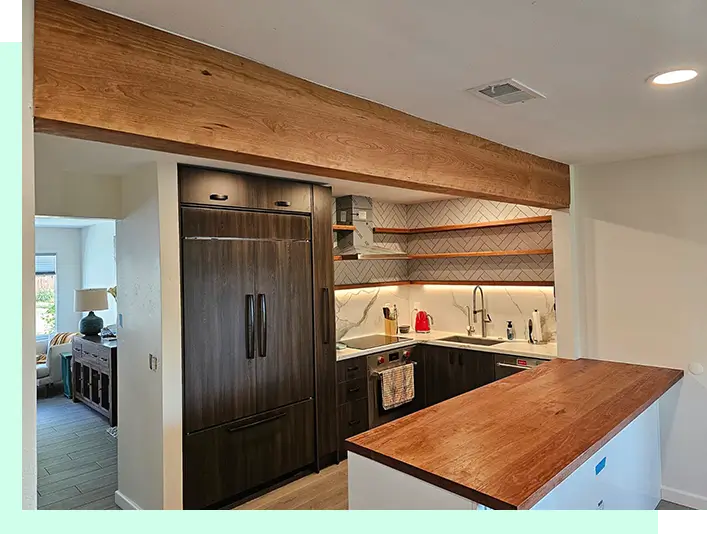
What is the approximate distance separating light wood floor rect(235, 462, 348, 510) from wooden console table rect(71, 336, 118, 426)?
255cm

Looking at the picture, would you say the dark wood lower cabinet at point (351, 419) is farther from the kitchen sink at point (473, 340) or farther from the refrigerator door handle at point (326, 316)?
the kitchen sink at point (473, 340)

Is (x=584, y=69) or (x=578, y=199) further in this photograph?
(x=578, y=199)

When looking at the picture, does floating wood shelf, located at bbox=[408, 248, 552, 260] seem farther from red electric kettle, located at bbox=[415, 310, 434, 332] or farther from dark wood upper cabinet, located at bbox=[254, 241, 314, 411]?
dark wood upper cabinet, located at bbox=[254, 241, 314, 411]

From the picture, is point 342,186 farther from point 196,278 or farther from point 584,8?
point 584,8

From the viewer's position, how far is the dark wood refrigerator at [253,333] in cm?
323

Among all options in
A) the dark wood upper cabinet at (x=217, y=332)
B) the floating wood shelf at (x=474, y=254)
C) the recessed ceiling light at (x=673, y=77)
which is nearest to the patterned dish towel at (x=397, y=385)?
the floating wood shelf at (x=474, y=254)

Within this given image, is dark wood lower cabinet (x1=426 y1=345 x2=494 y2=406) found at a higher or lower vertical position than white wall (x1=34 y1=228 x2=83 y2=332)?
lower

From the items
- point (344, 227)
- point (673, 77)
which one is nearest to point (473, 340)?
point (344, 227)

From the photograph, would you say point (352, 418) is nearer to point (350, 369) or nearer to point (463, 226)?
point (350, 369)

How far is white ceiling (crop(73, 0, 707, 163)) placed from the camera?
130cm

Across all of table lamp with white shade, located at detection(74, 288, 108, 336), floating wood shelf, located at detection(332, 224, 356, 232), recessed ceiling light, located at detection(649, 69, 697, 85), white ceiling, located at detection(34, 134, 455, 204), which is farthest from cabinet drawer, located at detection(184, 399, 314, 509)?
table lamp with white shade, located at detection(74, 288, 108, 336)

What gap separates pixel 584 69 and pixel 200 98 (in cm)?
134

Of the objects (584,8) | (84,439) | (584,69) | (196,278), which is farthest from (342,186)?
(84,439)
